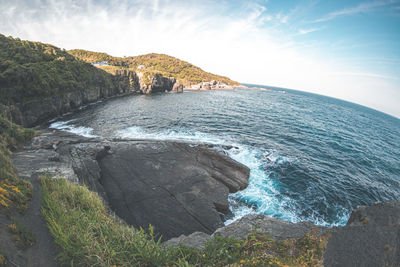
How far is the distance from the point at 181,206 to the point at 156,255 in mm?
6514

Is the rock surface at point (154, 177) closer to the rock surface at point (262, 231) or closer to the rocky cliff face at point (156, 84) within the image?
the rock surface at point (262, 231)

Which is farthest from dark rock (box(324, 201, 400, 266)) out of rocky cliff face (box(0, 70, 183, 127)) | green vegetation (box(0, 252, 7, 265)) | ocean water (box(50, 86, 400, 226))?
rocky cliff face (box(0, 70, 183, 127))

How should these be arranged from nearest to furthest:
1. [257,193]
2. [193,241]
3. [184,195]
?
[193,241]
[184,195]
[257,193]

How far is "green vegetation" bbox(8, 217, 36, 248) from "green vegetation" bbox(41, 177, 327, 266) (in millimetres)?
427

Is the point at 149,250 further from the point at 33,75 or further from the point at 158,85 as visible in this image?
the point at 158,85

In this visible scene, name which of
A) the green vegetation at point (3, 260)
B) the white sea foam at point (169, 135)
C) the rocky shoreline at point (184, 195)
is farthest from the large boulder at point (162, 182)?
the green vegetation at point (3, 260)

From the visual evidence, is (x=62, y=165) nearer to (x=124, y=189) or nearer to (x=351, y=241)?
(x=124, y=189)

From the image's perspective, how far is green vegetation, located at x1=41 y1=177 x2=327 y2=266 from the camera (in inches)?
122

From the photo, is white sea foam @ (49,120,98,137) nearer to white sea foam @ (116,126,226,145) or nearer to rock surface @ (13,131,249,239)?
white sea foam @ (116,126,226,145)

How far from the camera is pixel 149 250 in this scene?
10.6 ft

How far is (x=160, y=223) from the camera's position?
27.2 feet

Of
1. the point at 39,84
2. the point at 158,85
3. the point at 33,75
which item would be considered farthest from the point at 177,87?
the point at 33,75

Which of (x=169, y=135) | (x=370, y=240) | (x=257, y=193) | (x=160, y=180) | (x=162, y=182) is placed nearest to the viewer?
(x=370, y=240)

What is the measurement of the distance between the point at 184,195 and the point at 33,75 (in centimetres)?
3438
